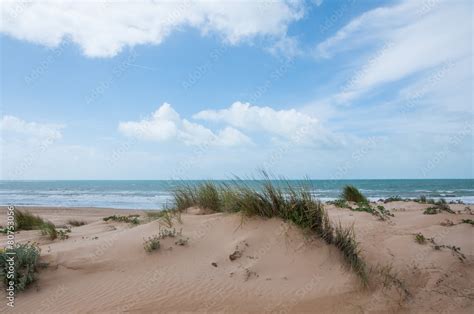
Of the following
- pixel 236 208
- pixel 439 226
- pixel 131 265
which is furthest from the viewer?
pixel 439 226

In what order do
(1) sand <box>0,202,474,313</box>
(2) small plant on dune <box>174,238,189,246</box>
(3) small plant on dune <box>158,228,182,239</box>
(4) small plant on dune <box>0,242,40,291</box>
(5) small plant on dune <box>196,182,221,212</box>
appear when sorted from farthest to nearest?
1. (5) small plant on dune <box>196,182,221,212</box>
2. (3) small plant on dune <box>158,228,182,239</box>
3. (2) small plant on dune <box>174,238,189,246</box>
4. (4) small plant on dune <box>0,242,40,291</box>
5. (1) sand <box>0,202,474,313</box>

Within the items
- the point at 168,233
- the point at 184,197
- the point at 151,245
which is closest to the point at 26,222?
the point at 184,197

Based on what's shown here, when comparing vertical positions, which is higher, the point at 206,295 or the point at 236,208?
the point at 236,208

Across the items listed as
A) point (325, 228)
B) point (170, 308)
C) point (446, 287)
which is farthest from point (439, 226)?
point (170, 308)

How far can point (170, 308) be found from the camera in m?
4.26

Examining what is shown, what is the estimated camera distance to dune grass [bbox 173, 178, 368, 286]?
5199 mm

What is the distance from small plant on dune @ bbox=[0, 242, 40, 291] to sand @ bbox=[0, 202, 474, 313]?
12cm

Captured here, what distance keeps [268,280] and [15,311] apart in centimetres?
319

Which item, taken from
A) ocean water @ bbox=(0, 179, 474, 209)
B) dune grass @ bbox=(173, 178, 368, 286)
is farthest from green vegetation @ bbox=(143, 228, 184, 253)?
ocean water @ bbox=(0, 179, 474, 209)

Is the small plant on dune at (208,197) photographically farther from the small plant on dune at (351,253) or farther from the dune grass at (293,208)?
the small plant on dune at (351,253)

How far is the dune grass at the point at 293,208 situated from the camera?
17.1ft

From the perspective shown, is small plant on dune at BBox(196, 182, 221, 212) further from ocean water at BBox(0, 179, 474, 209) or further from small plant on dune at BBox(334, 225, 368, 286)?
small plant on dune at BBox(334, 225, 368, 286)

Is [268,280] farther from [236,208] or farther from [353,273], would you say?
[236,208]

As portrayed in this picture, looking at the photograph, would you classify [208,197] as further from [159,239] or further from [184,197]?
[159,239]
